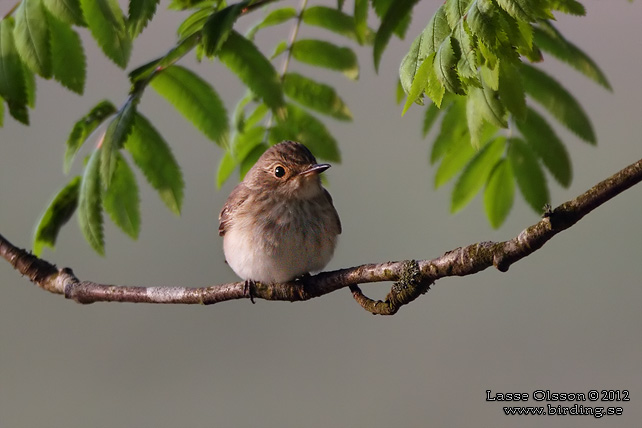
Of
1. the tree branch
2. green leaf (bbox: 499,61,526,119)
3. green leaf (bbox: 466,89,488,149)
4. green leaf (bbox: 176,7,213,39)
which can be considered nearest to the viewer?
the tree branch

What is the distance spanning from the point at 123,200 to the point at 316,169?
2.98ft

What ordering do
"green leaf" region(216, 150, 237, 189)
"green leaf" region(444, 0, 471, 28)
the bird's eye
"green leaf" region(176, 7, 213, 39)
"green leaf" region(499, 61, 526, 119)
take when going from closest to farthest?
"green leaf" region(444, 0, 471, 28), "green leaf" region(499, 61, 526, 119), "green leaf" region(176, 7, 213, 39), the bird's eye, "green leaf" region(216, 150, 237, 189)

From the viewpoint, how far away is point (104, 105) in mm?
3309

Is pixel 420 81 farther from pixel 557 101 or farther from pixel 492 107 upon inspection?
pixel 557 101

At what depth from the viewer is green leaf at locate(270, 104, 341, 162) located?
3797mm

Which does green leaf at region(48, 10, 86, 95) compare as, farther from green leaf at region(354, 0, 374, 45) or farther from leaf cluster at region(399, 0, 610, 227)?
leaf cluster at region(399, 0, 610, 227)

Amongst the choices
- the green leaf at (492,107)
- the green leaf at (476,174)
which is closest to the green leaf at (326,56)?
the green leaf at (476,174)

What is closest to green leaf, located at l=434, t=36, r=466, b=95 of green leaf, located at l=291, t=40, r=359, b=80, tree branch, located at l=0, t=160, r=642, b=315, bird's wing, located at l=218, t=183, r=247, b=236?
tree branch, located at l=0, t=160, r=642, b=315

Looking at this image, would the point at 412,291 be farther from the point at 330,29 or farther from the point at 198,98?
the point at 330,29

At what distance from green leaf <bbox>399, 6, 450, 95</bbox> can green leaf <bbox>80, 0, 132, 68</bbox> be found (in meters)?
1.26

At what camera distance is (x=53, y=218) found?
11.6 feet

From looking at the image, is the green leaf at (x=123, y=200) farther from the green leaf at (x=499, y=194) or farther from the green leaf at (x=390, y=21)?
the green leaf at (x=499, y=194)

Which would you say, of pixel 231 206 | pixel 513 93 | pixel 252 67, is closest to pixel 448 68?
pixel 513 93

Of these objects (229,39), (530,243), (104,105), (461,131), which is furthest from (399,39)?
(530,243)
